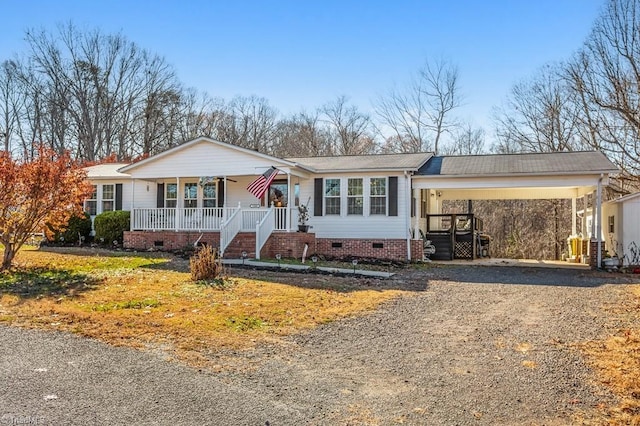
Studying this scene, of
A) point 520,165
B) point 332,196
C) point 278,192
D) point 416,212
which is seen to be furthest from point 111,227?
point 520,165

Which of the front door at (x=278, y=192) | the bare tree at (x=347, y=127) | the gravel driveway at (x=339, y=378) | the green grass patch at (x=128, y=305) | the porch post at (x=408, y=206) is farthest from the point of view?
the bare tree at (x=347, y=127)

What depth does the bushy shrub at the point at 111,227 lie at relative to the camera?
17828 millimetres

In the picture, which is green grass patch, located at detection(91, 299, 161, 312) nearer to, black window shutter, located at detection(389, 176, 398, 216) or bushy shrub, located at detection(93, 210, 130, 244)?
black window shutter, located at detection(389, 176, 398, 216)

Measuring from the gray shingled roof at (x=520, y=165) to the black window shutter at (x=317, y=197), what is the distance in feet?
11.1

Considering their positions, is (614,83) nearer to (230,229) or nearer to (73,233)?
(230,229)

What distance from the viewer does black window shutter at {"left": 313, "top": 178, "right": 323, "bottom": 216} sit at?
658 inches

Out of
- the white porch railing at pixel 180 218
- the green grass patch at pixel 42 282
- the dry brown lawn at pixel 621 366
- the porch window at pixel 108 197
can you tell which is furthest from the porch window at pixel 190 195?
the dry brown lawn at pixel 621 366

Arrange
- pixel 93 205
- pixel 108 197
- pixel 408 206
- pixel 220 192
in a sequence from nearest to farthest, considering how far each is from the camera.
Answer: pixel 408 206 → pixel 220 192 → pixel 108 197 → pixel 93 205

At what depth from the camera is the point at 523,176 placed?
49.2 ft

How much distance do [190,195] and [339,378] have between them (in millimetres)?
14837

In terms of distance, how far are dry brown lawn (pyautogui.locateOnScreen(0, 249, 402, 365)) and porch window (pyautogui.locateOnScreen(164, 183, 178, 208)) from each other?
676 cm

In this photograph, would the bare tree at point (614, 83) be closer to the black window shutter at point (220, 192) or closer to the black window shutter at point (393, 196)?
the black window shutter at point (393, 196)

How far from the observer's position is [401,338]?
607 cm

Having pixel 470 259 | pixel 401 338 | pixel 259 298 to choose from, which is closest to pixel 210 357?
pixel 401 338
